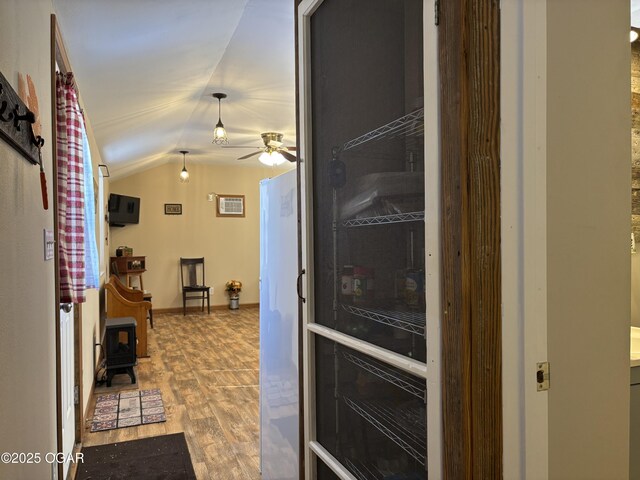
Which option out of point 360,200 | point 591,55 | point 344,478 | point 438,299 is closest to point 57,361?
point 344,478

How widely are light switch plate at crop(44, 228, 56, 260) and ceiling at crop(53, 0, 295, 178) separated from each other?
100 cm

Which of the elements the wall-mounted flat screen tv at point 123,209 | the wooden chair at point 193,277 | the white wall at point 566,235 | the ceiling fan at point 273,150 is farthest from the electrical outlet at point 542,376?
the wooden chair at point 193,277

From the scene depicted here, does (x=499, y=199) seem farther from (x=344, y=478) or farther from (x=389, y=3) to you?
(x=344, y=478)

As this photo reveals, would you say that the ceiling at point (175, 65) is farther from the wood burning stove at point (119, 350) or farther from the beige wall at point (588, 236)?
the beige wall at point (588, 236)

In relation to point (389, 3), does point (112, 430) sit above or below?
below

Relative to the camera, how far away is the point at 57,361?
2059mm

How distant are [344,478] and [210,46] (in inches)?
111

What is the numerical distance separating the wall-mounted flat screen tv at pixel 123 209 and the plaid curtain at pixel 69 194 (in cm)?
511

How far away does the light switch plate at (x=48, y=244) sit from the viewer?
180 centimetres

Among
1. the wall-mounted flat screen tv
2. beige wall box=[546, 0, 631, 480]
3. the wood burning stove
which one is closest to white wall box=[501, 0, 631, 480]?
beige wall box=[546, 0, 631, 480]

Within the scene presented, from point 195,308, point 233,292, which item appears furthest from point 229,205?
point 195,308

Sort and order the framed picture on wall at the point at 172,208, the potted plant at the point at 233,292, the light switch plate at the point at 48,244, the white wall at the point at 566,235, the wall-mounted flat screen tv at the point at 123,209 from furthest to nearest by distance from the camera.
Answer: the potted plant at the point at 233,292, the framed picture on wall at the point at 172,208, the wall-mounted flat screen tv at the point at 123,209, the light switch plate at the point at 48,244, the white wall at the point at 566,235

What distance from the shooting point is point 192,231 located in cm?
849

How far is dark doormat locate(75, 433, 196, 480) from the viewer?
2.64m
